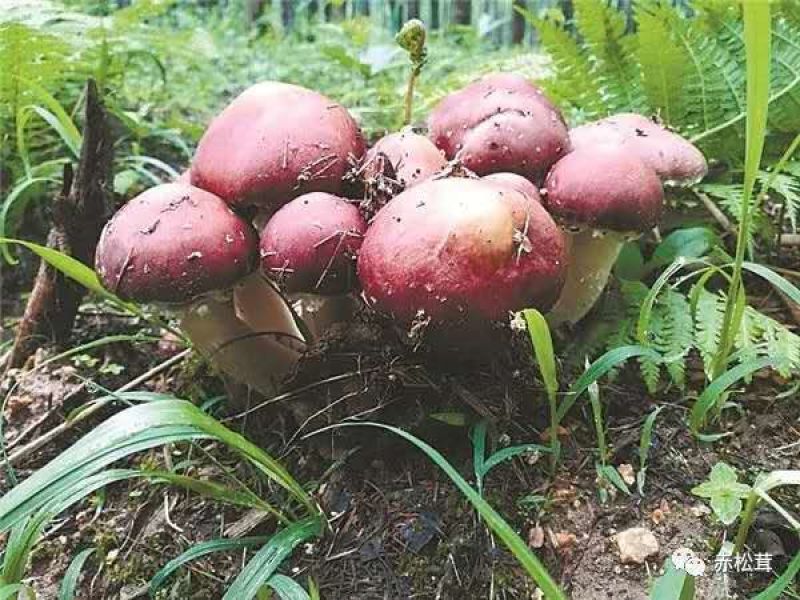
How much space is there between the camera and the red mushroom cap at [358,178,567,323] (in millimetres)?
1615

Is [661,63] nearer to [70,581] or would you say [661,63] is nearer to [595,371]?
[595,371]

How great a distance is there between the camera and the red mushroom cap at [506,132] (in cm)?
200

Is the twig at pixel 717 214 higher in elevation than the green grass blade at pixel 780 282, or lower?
lower

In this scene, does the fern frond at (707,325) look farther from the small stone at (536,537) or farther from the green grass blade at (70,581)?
the green grass blade at (70,581)

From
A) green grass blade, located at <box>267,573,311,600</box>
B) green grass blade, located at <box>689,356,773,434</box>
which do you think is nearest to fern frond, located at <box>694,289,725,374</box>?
green grass blade, located at <box>689,356,773,434</box>

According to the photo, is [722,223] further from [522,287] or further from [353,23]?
[353,23]

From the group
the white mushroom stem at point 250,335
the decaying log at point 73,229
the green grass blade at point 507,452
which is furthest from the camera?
the decaying log at point 73,229

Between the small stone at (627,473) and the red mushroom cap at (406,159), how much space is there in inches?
33.3

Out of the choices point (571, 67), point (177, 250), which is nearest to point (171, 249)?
point (177, 250)

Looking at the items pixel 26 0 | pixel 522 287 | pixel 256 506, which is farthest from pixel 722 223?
pixel 26 0

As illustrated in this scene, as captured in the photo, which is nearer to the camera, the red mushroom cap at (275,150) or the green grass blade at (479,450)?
the green grass blade at (479,450)

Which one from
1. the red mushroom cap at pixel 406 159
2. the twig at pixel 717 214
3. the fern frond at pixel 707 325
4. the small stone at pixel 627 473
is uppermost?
the red mushroom cap at pixel 406 159

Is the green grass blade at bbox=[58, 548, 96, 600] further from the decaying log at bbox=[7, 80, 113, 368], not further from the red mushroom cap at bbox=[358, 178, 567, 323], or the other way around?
the decaying log at bbox=[7, 80, 113, 368]

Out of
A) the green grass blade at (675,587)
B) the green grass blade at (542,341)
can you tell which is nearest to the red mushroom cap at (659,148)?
the green grass blade at (542,341)
